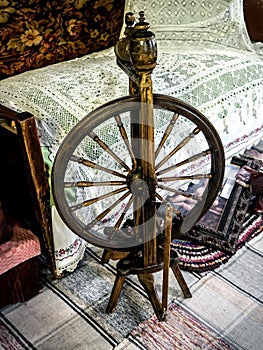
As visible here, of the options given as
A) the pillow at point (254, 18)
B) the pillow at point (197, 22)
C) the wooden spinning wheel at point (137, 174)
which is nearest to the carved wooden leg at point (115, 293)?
the wooden spinning wheel at point (137, 174)

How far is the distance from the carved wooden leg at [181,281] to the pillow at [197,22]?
1301 mm

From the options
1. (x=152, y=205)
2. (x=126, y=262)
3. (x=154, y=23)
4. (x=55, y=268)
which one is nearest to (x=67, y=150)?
(x=152, y=205)

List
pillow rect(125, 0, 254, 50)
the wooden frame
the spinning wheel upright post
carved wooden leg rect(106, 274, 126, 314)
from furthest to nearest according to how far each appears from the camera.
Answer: pillow rect(125, 0, 254, 50) < carved wooden leg rect(106, 274, 126, 314) < the wooden frame < the spinning wheel upright post

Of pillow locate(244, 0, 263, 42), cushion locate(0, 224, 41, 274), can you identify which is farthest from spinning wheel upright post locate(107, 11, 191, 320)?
pillow locate(244, 0, 263, 42)

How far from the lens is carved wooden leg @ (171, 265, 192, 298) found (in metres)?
1.74

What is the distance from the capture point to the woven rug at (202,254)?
1981 mm

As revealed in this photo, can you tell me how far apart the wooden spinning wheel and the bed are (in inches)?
7.6

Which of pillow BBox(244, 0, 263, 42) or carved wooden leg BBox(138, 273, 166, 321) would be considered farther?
pillow BBox(244, 0, 263, 42)

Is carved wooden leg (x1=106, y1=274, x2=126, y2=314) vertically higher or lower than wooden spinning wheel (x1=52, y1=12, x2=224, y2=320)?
lower

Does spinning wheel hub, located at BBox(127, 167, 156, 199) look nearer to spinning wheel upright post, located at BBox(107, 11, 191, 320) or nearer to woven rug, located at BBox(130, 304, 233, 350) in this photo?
spinning wheel upright post, located at BBox(107, 11, 191, 320)

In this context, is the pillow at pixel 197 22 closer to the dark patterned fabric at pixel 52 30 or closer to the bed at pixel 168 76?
the bed at pixel 168 76

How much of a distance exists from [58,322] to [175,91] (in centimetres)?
109

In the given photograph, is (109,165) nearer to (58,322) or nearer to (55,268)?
(55,268)

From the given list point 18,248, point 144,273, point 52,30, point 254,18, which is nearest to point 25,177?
point 18,248
